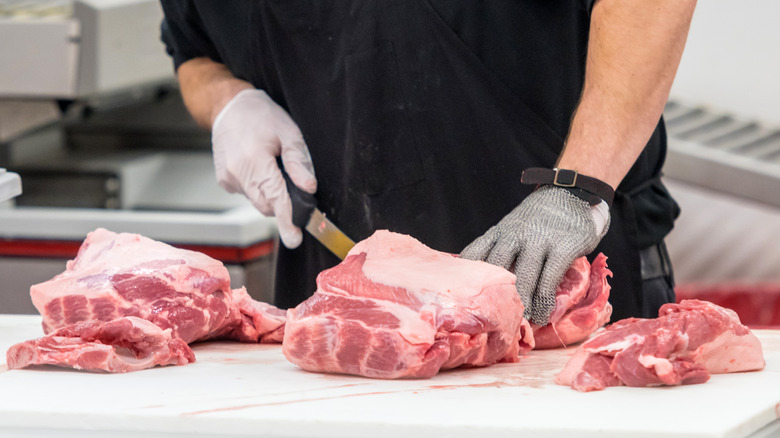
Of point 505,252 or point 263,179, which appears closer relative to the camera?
point 505,252

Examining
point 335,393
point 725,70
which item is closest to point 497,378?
point 335,393

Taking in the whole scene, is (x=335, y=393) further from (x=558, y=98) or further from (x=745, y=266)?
(x=745, y=266)

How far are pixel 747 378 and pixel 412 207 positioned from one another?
0.92 metres

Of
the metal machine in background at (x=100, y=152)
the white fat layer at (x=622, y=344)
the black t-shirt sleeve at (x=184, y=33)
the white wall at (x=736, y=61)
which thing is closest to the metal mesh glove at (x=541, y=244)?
the white fat layer at (x=622, y=344)

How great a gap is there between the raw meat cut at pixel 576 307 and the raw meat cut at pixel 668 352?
17 cm

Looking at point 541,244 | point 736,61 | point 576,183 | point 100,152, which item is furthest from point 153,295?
point 736,61

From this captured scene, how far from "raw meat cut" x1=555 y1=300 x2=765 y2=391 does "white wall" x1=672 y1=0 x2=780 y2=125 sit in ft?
11.4

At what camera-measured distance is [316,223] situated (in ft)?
7.17

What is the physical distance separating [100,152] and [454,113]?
2.04m

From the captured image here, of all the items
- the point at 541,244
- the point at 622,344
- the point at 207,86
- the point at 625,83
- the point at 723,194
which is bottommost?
the point at 723,194

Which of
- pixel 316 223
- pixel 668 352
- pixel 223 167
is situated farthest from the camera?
pixel 223 167

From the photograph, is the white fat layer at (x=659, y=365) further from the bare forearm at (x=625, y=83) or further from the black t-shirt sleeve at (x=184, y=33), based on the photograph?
the black t-shirt sleeve at (x=184, y=33)

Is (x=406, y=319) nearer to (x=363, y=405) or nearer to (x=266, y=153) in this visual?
(x=363, y=405)

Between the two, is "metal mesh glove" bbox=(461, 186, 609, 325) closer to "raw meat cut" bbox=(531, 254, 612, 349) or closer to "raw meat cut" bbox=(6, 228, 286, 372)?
"raw meat cut" bbox=(531, 254, 612, 349)
